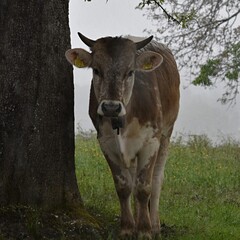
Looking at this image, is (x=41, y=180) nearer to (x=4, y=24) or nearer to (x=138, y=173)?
(x=138, y=173)

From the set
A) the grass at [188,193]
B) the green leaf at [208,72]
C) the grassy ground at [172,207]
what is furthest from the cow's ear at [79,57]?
the green leaf at [208,72]

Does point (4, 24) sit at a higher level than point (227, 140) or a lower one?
lower

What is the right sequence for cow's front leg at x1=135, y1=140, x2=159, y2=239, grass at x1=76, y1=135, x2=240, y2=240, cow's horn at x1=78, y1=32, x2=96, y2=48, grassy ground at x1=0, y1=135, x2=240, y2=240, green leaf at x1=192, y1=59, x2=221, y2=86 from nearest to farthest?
grassy ground at x1=0, y1=135, x2=240, y2=240
cow's horn at x1=78, y1=32, x2=96, y2=48
cow's front leg at x1=135, y1=140, x2=159, y2=239
grass at x1=76, y1=135, x2=240, y2=240
green leaf at x1=192, y1=59, x2=221, y2=86

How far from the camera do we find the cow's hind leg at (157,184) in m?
7.97

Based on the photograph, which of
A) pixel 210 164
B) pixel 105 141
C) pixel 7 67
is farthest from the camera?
pixel 210 164

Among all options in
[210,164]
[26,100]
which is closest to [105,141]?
[26,100]

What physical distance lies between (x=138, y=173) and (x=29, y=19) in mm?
2038

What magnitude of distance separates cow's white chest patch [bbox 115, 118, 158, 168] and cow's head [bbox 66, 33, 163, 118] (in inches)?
16.4

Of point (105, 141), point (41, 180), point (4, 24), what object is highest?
point (4, 24)

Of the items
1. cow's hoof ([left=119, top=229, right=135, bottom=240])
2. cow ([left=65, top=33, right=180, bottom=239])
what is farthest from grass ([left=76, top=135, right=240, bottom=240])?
cow ([left=65, top=33, right=180, bottom=239])

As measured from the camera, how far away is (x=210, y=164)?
13805mm

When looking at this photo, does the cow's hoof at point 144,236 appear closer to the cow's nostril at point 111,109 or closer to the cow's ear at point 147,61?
the cow's nostril at point 111,109

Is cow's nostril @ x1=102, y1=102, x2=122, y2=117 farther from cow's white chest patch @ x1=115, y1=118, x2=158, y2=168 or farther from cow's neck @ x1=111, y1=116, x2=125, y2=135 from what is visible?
cow's white chest patch @ x1=115, y1=118, x2=158, y2=168

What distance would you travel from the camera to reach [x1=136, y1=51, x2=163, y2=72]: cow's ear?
7.24m
